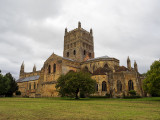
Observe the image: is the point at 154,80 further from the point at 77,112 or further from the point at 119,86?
the point at 77,112

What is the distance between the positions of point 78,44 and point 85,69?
56.7 feet

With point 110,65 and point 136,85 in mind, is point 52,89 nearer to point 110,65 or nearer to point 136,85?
point 110,65

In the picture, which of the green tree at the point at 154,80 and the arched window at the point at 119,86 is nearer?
the green tree at the point at 154,80

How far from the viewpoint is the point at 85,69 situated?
2207 inches

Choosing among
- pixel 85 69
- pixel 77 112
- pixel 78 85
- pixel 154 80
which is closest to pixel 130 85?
pixel 154 80

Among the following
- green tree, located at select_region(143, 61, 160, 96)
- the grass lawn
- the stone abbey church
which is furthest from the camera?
the stone abbey church

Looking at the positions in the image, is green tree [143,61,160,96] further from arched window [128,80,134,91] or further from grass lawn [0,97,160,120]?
grass lawn [0,97,160,120]

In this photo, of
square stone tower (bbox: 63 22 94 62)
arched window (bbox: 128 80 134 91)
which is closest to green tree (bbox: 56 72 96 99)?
arched window (bbox: 128 80 134 91)

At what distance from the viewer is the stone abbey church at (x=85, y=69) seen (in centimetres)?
4178

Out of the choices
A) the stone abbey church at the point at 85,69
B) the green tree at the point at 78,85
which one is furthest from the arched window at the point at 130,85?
the green tree at the point at 78,85

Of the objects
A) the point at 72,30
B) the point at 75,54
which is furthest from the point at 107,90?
the point at 72,30

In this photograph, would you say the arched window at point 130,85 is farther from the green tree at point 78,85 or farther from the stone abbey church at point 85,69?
the green tree at point 78,85

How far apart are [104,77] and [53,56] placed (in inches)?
862

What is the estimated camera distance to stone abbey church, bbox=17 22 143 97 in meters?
41.8
